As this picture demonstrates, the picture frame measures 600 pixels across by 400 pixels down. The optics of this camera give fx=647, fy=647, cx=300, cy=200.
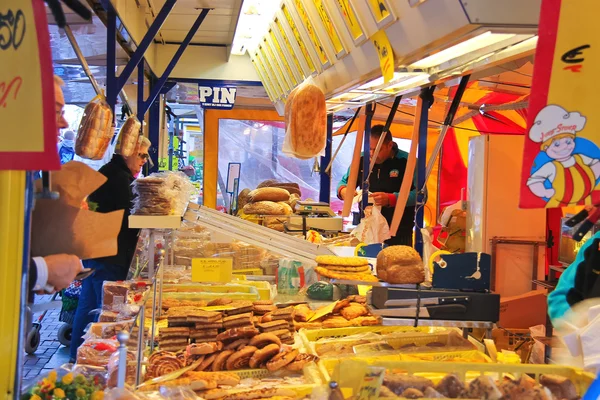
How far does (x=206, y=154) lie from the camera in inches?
471

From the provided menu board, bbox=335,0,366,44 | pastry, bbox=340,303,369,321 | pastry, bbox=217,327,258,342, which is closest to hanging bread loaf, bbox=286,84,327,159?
menu board, bbox=335,0,366,44

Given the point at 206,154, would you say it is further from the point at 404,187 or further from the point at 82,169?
the point at 82,169

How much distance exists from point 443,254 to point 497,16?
43.6 inches

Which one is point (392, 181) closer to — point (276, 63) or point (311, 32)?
point (311, 32)

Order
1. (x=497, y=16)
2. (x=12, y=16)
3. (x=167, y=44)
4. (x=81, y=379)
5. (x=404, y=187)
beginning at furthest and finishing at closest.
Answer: (x=167, y=44), (x=404, y=187), (x=497, y=16), (x=81, y=379), (x=12, y=16)

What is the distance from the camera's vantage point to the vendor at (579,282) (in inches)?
108

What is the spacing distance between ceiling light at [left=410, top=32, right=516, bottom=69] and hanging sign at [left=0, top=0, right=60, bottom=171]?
81.2 inches

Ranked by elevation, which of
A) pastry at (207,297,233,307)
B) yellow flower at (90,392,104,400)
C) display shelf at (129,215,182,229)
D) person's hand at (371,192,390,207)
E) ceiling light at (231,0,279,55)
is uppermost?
ceiling light at (231,0,279,55)

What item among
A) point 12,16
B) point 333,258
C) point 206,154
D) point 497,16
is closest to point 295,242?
point 333,258

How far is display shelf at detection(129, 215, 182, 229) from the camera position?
13.3 ft

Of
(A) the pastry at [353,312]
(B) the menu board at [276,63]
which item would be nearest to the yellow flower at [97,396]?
(A) the pastry at [353,312]

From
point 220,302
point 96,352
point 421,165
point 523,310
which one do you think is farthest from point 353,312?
point 523,310

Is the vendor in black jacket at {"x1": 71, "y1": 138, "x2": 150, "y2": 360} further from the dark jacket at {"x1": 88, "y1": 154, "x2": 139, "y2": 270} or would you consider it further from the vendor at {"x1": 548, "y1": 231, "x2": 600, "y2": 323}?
the vendor at {"x1": 548, "y1": 231, "x2": 600, "y2": 323}

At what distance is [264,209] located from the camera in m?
6.88
